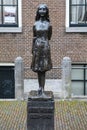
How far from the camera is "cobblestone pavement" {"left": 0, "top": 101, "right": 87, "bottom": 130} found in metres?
12.8

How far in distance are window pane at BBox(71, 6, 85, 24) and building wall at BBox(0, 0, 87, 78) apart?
1.49 feet

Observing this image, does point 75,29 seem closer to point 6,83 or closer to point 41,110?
point 6,83

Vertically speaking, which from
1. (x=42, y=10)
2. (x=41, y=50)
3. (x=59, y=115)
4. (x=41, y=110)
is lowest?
(x=59, y=115)

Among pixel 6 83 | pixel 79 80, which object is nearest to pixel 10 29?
pixel 6 83

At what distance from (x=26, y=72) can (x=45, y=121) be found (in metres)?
7.83

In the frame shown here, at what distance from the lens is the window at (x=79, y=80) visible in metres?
18.7

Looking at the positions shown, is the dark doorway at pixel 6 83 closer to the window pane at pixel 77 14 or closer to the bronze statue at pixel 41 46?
the window pane at pixel 77 14

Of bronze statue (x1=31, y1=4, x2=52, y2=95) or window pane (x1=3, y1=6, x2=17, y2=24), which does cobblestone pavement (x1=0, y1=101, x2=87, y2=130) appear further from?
window pane (x1=3, y1=6, x2=17, y2=24)

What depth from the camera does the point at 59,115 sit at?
14336 millimetres

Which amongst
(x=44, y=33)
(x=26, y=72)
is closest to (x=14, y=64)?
(x=26, y=72)

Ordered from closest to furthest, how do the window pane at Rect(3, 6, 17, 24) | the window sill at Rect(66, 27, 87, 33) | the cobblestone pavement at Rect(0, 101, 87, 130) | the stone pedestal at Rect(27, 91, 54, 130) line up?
the stone pedestal at Rect(27, 91, 54, 130) < the cobblestone pavement at Rect(0, 101, 87, 130) < the window sill at Rect(66, 27, 87, 33) < the window pane at Rect(3, 6, 17, 24)

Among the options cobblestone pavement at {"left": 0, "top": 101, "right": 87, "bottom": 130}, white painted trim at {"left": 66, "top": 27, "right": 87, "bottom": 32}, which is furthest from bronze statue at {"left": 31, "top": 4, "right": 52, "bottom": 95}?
white painted trim at {"left": 66, "top": 27, "right": 87, "bottom": 32}

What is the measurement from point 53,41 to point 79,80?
1.88m

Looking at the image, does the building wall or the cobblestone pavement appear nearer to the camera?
the cobblestone pavement
